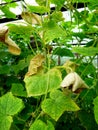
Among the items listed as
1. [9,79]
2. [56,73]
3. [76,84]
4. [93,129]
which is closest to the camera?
[76,84]

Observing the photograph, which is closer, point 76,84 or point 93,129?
point 76,84

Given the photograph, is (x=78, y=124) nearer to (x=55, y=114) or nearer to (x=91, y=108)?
(x=91, y=108)

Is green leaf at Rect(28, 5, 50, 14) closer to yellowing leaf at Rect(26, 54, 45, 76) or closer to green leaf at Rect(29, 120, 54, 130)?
yellowing leaf at Rect(26, 54, 45, 76)

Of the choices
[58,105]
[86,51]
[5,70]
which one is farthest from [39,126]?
[5,70]

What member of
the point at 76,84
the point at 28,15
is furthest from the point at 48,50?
the point at 76,84

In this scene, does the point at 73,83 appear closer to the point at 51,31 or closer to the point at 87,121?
the point at 51,31

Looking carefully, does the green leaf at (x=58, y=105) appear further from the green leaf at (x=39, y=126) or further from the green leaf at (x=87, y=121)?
the green leaf at (x=87, y=121)

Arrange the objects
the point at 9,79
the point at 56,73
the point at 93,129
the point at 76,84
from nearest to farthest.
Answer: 1. the point at 76,84
2. the point at 56,73
3. the point at 93,129
4. the point at 9,79
